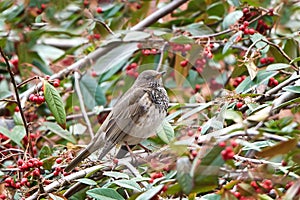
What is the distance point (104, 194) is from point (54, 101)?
0.44 meters

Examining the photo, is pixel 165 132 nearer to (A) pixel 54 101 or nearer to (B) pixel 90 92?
(A) pixel 54 101

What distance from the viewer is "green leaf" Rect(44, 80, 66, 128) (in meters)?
1.97

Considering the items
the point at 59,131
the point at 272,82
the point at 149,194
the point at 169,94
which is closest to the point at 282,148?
the point at 149,194

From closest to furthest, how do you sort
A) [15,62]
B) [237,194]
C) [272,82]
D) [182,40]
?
1. [237,194]
2. [272,82]
3. [182,40]
4. [15,62]

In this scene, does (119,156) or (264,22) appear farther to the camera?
(264,22)

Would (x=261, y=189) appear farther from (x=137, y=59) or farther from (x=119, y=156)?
(x=137, y=59)

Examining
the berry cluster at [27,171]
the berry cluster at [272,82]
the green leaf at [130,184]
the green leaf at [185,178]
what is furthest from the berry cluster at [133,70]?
the green leaf at [185,178]

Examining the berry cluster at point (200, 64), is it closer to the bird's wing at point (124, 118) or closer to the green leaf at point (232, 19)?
the green leaf at point (232, 19)

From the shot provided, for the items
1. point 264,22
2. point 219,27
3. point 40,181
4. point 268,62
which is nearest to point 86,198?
point 40,181

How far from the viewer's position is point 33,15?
11.5ft

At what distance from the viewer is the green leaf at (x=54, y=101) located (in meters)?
1.97

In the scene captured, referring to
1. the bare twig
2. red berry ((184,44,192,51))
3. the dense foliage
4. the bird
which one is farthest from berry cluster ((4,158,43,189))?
red berry ((184,44,192,51))

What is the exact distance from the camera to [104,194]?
1.72 m

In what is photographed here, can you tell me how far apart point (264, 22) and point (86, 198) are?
1.36 m
